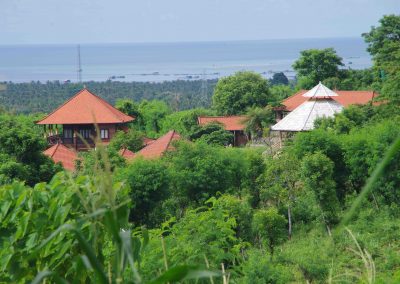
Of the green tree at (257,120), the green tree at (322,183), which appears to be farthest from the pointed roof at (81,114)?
the green tree at (322,183)

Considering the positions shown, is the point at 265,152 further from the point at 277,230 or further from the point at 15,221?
the point at 15,221

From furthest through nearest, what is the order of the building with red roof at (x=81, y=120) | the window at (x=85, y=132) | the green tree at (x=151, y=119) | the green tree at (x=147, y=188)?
the green tree at (x=151, y=119) < the building with red roof at (x=81, y=120) < the window at (x=85, y=132) < the green tree at (x=147, y=188)

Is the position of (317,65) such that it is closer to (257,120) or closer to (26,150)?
(257,120)

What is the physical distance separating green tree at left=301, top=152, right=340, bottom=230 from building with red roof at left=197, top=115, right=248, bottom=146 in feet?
46.7

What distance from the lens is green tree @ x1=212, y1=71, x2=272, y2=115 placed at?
32.9m

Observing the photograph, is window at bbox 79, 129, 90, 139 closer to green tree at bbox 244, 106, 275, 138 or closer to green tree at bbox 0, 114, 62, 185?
green tree at bbox 244, 106, 275, 138

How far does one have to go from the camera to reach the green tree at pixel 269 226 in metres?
12.6

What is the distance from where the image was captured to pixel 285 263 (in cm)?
1146

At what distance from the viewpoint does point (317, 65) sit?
113 feet

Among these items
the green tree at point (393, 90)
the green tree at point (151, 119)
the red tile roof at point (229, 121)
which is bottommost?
the green tree at point (151, 119)

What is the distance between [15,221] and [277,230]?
1023 cm

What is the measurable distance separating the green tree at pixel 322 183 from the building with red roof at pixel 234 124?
14.2 m

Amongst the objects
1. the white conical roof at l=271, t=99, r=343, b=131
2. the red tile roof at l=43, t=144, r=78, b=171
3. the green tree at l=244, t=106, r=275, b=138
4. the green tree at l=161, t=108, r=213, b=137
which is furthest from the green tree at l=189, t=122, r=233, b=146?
the red tile roof at l=43, t=144, r=78, b=171

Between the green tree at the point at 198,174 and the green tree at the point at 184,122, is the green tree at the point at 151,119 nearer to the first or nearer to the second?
the green tree at the point at 184,122
